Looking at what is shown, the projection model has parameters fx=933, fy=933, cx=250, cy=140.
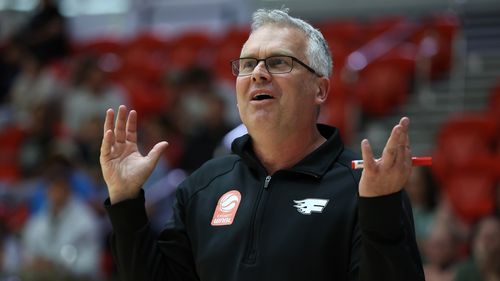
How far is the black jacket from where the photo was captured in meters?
2.40

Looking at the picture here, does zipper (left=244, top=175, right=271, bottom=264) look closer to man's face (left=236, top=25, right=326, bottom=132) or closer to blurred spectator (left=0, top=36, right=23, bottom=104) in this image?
man's face (left=236, top=25, right=326, bottom=132)

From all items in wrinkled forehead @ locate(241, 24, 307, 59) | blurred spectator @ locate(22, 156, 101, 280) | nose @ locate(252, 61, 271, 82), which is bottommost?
blurred spectator @ locate(22, 156, 101, 280)

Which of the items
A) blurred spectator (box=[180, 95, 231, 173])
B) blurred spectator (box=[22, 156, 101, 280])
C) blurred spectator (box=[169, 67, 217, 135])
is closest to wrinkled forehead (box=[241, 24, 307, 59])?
blurred spectator (box=[22, 156, 101, 280])

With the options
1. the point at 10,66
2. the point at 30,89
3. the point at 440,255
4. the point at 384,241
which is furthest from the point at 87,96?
the point at 384,241

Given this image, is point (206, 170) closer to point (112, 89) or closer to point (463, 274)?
point (463, 274)

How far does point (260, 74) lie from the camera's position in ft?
9.15

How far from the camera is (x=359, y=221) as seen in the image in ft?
8.05

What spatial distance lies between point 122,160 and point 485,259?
2875 mm

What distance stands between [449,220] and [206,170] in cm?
318

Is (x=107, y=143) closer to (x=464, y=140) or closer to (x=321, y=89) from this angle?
(x=321, y=89)

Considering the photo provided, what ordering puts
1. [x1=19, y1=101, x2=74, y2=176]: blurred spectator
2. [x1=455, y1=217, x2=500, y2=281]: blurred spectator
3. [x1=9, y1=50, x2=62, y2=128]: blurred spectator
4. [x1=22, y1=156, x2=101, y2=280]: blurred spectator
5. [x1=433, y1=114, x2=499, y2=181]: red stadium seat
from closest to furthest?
1. [x1=455, y1=217, x2=500, y2=281]: blurred spectator
2. [x1=22, y1=156, x2=101, y2=280]: blurred spectator
3. [x1=433, y1=114, x2=499, y2=181]: red stadium seat
4. [x1=19, y1=101, x2=74, y2=176]: blurred spectator
5. [x1=9, y1=50, x2=62, y2=128]: blurred spectator

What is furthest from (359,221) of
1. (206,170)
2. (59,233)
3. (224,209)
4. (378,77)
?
(378,77)

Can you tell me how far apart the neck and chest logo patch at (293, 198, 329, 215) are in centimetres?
18

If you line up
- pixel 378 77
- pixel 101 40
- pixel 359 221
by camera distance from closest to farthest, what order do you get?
pixel 359 221 < pixel 378 77 < pixel 101 40
